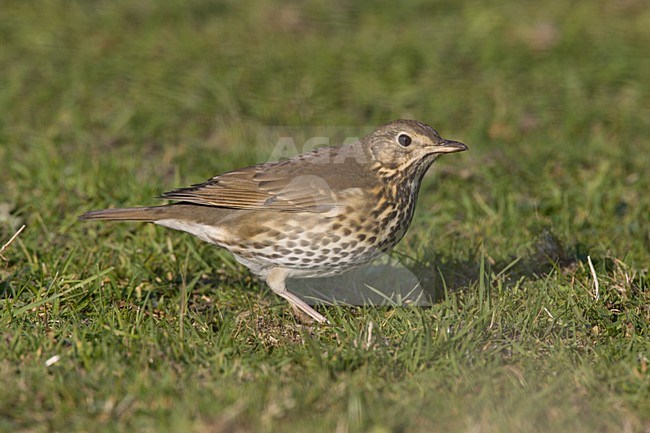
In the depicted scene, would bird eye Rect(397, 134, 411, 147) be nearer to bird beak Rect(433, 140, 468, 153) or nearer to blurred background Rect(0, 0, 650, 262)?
bird beak Rect(433, 140, 468, 153)

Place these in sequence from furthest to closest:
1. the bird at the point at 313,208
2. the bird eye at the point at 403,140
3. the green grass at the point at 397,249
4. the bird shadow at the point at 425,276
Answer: the bird shadow at the point at 425,276 → the bird eye at the point at 403,140 → the bird at the point at 313,208 → the green grass at the point at 397,249

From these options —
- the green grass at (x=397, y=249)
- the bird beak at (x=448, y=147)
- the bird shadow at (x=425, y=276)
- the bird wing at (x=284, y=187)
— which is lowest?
the bird shadow at (x=425, y=276)

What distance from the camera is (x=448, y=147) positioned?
5480 mm

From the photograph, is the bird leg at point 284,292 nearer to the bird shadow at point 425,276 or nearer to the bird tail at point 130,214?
the bird shadow at point 425,276

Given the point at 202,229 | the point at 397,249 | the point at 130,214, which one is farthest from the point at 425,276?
the point at 130,214

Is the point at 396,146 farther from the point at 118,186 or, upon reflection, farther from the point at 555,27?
the point at 555,27

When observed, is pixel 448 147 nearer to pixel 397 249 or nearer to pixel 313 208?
pixel 313 208

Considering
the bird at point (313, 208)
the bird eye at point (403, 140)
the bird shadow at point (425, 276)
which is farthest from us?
the bird shadow at point (425, 276)

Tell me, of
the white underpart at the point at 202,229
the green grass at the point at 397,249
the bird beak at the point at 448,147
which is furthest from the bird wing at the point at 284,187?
the green grass at the point at 397,249

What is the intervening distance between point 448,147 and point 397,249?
1.27 meters

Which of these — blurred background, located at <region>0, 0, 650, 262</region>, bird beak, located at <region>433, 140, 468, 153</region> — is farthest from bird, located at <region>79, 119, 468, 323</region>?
blurred background, located at <region>0, 0, 650, 262</region>

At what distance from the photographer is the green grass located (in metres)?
4.40

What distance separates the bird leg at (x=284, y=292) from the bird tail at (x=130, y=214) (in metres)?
0.71

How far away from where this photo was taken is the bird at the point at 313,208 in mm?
5445
